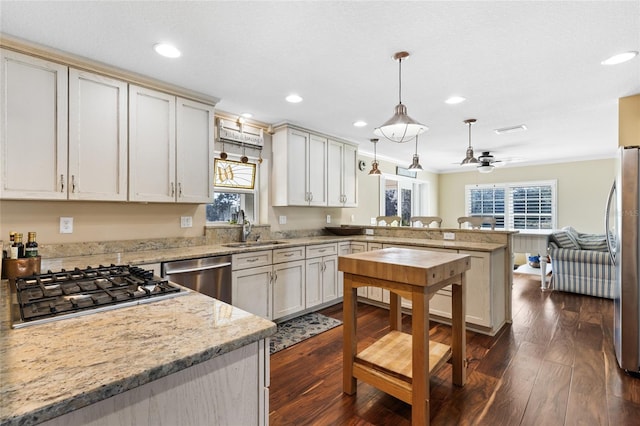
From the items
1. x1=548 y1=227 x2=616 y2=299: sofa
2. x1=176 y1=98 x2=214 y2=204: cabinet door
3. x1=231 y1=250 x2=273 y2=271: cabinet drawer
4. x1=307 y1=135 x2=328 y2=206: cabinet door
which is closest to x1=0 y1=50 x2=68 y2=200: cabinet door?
x1=176 y1=98 x2=214 y2=204: cabinet door

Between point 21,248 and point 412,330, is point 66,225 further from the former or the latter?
point 412,330

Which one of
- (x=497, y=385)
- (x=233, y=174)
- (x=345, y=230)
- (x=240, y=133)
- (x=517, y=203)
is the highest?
(x=240, y=133)

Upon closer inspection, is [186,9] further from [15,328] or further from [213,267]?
[213,267]

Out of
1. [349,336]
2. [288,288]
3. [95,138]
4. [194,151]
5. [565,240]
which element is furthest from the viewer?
[565,240]

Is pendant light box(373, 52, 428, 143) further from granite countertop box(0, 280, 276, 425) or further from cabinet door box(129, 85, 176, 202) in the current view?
cabinet door box(129, 85, 176, 202)

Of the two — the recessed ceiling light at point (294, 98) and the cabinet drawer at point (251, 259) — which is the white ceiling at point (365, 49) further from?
the cabinet drawer at point (251, 259)

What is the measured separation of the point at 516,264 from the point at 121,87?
8281 millimetres

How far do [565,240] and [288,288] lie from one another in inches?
162

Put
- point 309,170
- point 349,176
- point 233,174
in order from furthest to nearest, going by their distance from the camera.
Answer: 1. point 349,176
2. point 309,170
3. point 233,174

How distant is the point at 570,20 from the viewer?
188 centimetres

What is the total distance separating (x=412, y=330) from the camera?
6.03 ft

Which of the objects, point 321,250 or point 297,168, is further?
point 297,168

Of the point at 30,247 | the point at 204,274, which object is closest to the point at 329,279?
the point at 204,274

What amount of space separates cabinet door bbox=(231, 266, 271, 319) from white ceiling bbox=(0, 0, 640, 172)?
178cm
